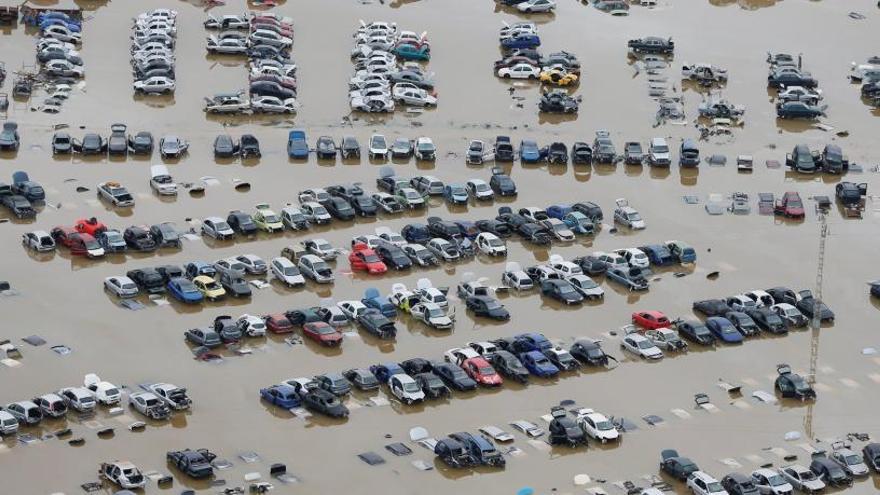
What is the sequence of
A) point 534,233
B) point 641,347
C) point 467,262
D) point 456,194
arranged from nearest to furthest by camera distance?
point 641,347
point 467,262
point 534,233
point 456,194

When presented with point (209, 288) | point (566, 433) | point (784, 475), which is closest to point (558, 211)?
point (209, 288)

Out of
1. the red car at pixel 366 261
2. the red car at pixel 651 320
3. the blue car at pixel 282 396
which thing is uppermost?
the red car at pixel 366 261

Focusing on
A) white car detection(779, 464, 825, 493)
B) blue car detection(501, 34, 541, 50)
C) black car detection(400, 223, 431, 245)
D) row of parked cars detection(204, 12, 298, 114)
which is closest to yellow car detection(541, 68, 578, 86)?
blue car detection(501, 34, 541, 50)

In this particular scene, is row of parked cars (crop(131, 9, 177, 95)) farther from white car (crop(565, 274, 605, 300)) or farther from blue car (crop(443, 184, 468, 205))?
white car (crop(565, 274, 605, 300))

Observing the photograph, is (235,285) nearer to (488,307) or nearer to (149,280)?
(149,280)

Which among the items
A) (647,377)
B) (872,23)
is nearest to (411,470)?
(647,377)

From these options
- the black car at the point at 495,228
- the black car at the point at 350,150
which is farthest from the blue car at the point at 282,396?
the black car at the point at 350,150

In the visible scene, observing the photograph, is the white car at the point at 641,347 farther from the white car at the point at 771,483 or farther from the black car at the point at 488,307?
the white car at the point at 771,483
